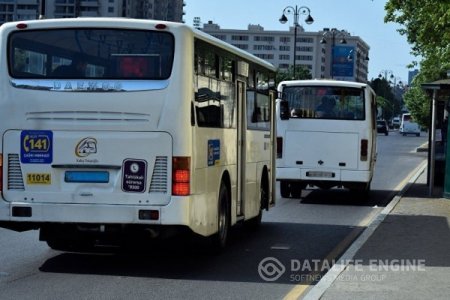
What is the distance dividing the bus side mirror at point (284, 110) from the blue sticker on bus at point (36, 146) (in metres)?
9.17

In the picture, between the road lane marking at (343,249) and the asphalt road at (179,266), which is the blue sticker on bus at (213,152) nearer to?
the asphalt road at (179,266)

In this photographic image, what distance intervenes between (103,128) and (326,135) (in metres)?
10.5

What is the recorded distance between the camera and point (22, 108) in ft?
30.3

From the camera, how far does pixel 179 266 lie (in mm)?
9789

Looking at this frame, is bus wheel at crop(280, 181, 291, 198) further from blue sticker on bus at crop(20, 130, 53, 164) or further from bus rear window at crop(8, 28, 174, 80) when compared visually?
blue sticker on bus at crop(20, 130, 53, 164)

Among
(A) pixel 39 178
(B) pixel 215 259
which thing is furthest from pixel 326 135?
(A) pixel 39 178

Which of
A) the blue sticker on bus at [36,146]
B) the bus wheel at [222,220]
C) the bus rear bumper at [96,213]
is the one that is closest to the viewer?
the bus rear bumper at [96,213]

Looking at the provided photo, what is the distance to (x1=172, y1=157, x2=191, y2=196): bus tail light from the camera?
8.93 meters

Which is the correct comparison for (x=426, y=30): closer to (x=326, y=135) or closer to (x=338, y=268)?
(x=326, y=135)

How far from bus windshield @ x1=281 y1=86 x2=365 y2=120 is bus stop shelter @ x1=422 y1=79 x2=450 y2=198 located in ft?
5.35

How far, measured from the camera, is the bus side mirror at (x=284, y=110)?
17.9 m

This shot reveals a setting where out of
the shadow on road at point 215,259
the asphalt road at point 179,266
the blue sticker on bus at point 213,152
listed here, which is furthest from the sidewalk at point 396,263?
the blue sticker on bus at point 213,152

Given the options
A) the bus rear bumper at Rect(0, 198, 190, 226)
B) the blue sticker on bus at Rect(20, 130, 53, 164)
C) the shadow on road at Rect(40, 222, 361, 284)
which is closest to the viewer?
the bus rear bumper at Rect(0, 198, 190, 226)

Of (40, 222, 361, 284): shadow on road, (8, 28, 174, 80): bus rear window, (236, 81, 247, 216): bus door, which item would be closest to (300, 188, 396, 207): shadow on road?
(40, 222, 361, 284): shadow on road
